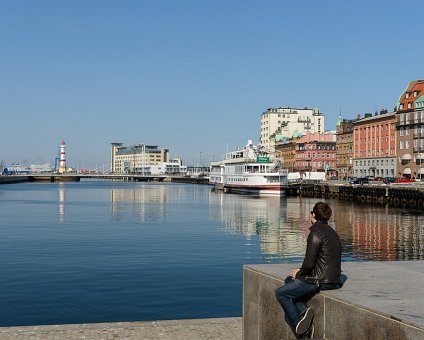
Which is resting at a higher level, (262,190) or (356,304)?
(356,304)

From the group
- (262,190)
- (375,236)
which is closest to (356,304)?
(375,236)

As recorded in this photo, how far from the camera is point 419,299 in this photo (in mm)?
10844

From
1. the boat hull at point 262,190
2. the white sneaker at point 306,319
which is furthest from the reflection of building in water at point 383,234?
the boat hull at point 262,190

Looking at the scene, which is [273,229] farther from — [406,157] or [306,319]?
[406,157]

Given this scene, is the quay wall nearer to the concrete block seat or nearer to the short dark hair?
the concrete block seat

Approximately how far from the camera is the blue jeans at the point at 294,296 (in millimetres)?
11383

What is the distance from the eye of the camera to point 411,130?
434 feet

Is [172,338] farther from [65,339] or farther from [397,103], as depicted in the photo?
[397,103]

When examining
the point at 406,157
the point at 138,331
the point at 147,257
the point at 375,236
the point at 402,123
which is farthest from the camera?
the point at 402,123

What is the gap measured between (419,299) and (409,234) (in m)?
38.4

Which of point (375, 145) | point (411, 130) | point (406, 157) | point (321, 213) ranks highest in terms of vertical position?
point (411, 130)

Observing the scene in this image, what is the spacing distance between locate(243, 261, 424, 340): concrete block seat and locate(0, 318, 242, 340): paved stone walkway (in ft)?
3.10

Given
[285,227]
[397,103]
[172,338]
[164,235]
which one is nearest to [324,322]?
[172,338]

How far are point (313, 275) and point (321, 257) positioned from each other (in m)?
0.43
